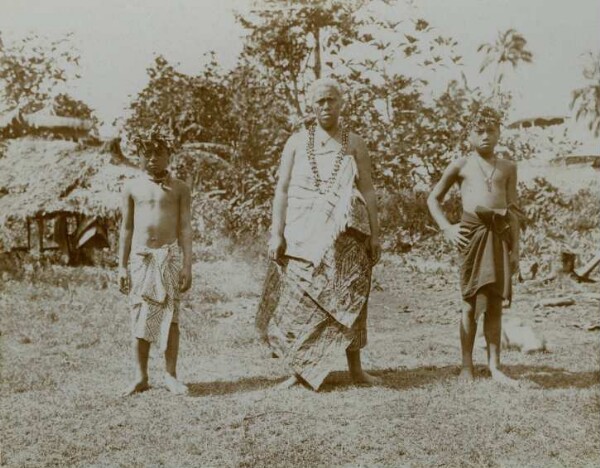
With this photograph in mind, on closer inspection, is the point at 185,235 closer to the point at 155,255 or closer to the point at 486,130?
the point at 155,255

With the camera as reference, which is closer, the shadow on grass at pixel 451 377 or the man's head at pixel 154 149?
the man's head at pixel 154 149

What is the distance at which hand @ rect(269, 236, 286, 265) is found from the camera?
12.8 feet

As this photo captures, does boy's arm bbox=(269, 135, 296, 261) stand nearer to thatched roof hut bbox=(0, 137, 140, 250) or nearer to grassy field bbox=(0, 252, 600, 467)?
grassy field bbox=(0, 252, 600, 467)

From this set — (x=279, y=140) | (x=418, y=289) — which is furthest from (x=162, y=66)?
(x=418, y=289)

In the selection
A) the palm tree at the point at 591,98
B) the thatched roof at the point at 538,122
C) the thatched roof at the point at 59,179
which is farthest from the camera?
the thatched roof at the point at 59,179

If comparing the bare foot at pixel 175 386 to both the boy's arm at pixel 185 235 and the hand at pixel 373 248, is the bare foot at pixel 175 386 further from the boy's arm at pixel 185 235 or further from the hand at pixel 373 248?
the hand at pixel 373 248

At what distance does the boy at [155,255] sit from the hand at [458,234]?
5.07 feet

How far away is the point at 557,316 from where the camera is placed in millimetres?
6246

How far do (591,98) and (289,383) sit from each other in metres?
4.82

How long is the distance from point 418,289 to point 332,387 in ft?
14.5

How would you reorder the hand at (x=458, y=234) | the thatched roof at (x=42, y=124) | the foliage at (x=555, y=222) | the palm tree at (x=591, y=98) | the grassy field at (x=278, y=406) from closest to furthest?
the grassy field at (x=278, y=406), the hand at (x=458, y=234), the palm tree at (x=591, y=98), the foliage at (x=555, y=222), the thatched roof at (x=42, y=124)

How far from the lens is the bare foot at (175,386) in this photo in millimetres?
3643

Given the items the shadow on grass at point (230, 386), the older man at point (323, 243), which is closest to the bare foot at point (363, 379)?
the older man at point (323, 243)

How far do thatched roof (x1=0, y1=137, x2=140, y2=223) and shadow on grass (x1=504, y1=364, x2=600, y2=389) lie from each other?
670 cm
